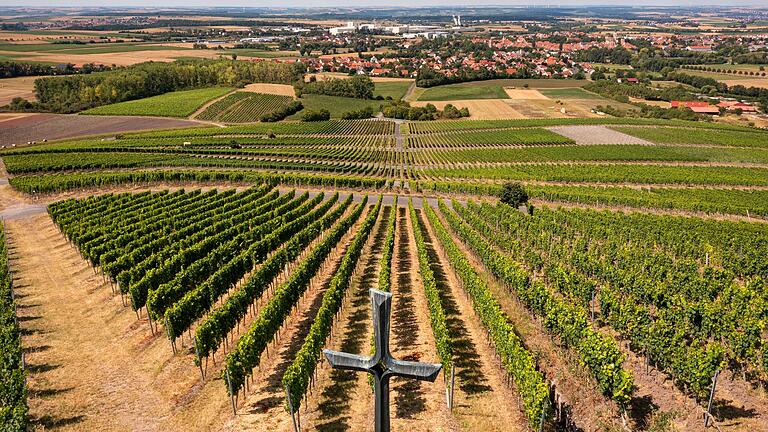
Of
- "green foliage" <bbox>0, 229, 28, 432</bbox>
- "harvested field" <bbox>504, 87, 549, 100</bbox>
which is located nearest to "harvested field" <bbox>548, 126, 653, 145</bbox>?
"harvested field" <bbox>504, 87, 549, 100</bbox>

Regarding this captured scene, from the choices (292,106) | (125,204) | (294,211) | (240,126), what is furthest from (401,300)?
(292,106)

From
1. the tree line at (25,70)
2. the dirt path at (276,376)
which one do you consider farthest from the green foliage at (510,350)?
the tree line at (25,70)

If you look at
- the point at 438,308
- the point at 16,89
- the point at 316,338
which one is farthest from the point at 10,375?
the point at 16,89

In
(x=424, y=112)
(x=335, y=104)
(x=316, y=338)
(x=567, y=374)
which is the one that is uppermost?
(x=335, y=104)

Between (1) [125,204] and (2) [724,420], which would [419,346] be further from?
(1) [125,204]

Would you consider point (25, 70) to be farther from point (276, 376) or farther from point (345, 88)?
point (276, 376)
